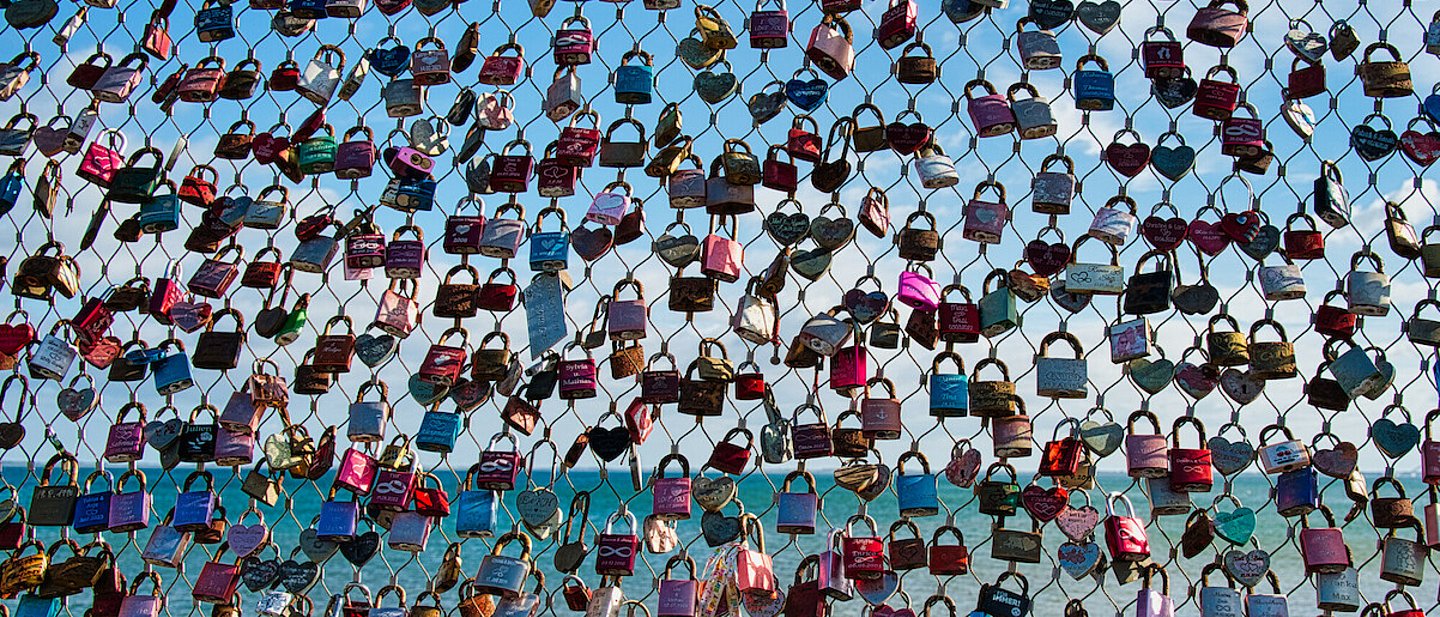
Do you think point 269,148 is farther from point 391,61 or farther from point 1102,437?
point 1102,437

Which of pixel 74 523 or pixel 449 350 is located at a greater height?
pixel 449 350

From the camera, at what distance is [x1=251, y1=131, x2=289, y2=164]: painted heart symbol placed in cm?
284

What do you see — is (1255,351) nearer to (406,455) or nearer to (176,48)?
(406,455)

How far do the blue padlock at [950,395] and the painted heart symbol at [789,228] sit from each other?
37 centimetres

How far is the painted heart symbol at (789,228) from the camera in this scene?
2.58 meters

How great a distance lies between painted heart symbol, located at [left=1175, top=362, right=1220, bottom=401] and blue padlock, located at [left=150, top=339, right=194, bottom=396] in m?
1.93

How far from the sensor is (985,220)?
2543 millimetres

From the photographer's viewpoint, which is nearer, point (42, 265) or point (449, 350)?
point (449, 350)

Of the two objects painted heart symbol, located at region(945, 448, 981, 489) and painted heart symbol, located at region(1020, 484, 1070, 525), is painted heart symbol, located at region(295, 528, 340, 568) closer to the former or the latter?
painted heart symbol, located at region(945, 448, 981, 489)

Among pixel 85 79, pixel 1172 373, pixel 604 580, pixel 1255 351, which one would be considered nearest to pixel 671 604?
pixel 604 580

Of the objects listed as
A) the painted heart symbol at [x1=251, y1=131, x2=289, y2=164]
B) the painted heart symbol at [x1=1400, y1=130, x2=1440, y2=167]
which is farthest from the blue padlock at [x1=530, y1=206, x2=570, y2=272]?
the painted heart symbol at [x1=1400, y1=130, x2=1440, y2=167]

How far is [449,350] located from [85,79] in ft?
3.72

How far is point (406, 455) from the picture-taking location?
2641 millimetres

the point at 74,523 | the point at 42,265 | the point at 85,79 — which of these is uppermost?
the point at 85,79
